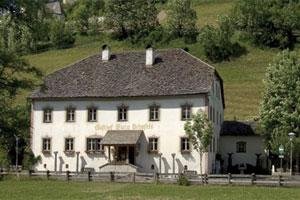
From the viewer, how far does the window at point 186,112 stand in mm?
53750

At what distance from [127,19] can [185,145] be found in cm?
6651

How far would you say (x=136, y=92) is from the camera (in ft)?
181

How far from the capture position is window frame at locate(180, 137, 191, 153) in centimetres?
5331

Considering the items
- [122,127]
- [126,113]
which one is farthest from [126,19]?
[122,127]

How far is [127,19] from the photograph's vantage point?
117562mm

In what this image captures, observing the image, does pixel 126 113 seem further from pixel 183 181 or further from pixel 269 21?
pixel 269 21

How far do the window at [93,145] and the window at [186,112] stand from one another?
7148 millimetres

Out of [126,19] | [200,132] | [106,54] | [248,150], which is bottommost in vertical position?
[248,150]

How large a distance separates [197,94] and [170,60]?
6.46 metres

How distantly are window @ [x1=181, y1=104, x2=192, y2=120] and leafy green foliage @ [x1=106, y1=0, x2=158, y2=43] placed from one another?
6324cm

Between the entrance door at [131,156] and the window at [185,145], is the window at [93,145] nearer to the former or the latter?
the entrance door at [131,156]

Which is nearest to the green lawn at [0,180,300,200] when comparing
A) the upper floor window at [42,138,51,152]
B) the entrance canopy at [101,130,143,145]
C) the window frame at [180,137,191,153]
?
the entrance canopy at [101,130,143,145]

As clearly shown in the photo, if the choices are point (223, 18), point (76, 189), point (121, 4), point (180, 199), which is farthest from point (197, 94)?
point (121, 4)

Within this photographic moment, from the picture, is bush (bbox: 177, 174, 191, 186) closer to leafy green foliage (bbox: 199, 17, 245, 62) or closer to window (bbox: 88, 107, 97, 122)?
window (bbox: 88, 107, 97, 122)
